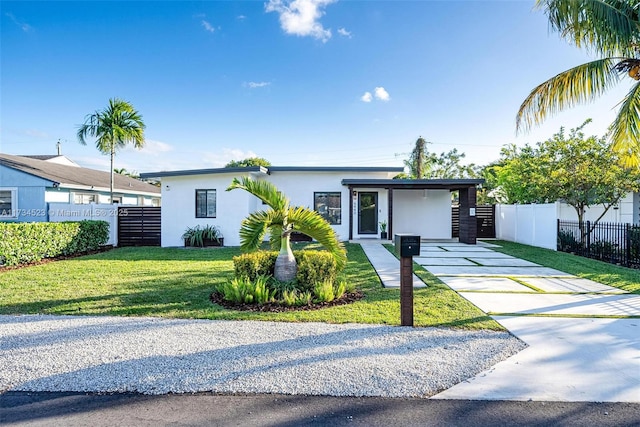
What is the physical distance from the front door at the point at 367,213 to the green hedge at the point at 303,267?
10.3 meters

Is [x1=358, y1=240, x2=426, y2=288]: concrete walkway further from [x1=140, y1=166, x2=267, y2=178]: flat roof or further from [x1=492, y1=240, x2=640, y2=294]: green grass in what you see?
[x1=140, y1=166, x2=267, y2=178]: flat roof

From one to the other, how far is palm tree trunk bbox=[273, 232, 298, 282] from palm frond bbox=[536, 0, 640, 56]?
23.2 ft

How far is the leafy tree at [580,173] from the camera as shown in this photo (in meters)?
11.3

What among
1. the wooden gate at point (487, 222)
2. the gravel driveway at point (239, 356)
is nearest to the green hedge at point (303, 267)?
the gravel driveway at point (239, 356)

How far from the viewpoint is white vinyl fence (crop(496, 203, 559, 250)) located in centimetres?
1284

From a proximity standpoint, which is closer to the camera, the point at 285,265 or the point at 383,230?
the point at 285,265

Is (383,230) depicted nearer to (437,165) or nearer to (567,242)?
(567,242)

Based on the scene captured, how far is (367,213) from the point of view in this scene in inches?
642

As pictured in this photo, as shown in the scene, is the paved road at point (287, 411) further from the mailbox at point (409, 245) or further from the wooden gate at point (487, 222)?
the wooden gate at point (487, 222)

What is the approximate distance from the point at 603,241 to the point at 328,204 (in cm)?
986

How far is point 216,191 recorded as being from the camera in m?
14.1

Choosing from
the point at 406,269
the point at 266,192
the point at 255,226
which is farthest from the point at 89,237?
the point at 406,269

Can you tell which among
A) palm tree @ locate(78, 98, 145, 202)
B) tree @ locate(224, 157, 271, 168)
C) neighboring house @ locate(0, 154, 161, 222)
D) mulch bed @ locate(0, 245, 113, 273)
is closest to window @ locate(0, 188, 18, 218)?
neighboring house @ locate(0, 154, 161, 222)

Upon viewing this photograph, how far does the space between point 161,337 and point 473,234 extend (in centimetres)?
1376
